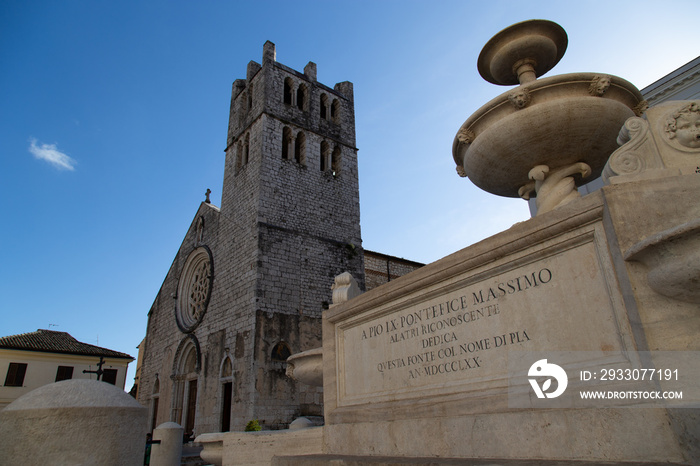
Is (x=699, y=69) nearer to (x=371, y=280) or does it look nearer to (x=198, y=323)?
(x=371, y=280)

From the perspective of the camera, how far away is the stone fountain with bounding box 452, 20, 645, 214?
411cm

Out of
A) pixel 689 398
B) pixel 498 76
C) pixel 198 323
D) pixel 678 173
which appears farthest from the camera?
pixel 198 323

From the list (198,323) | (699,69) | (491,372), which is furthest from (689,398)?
(198,323)

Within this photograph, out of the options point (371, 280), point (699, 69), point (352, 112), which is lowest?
point (371, 280)

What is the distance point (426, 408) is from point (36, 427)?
2.80 meters

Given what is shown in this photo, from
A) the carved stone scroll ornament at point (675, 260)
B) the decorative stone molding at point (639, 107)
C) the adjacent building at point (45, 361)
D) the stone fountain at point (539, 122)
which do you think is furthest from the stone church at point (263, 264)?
the carved stone scroll ornament at point (675, 260)

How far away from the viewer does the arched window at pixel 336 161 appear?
67.9 ft

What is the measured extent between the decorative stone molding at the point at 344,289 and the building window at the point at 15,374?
26298mm

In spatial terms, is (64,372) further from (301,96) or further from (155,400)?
(301,96)

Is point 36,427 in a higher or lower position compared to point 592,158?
lower

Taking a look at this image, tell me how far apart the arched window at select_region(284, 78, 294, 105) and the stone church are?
0.07 meters

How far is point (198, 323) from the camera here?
1897 centimetres

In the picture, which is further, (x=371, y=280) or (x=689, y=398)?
(x=371, y=280)

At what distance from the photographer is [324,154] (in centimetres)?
2081
